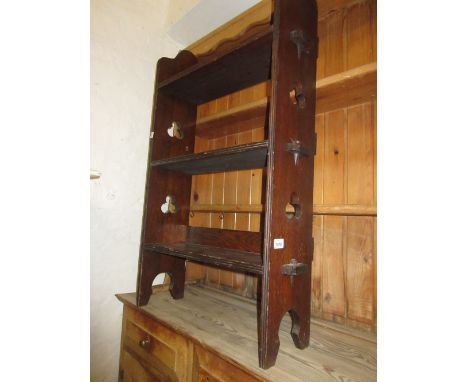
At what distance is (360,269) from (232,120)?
2.88 ft

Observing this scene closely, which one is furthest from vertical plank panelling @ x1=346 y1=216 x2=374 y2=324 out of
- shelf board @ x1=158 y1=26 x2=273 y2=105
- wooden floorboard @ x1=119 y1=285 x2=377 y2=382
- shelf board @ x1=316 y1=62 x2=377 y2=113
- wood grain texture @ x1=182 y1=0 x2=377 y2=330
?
shelf board @ x1=158 y1=26 x2=273 y2=105

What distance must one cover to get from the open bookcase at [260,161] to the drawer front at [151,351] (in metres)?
0.14

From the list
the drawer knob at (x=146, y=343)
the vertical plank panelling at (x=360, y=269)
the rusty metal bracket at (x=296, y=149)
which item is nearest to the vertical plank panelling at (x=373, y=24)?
the rusty metal bracket at (x=296, y=149)

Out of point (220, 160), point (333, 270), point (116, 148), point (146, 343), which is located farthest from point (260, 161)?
point (146, 343)

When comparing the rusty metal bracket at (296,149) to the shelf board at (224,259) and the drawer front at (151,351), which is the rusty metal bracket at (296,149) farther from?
the drawer front at (151,351)

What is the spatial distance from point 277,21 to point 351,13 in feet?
1.68

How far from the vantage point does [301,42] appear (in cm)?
90

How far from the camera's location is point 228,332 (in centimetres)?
92

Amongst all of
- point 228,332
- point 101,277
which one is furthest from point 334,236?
point 101,277

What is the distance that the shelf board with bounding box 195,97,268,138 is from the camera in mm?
1173

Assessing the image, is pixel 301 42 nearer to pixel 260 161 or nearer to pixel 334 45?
pixel 334 45

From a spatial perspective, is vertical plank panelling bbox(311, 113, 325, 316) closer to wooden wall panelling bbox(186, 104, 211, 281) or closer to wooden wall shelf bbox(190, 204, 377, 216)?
wooden wall shelf bbox(190, 204, 377, 216)

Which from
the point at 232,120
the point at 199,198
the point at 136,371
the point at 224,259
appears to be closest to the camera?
the point at 224,259
